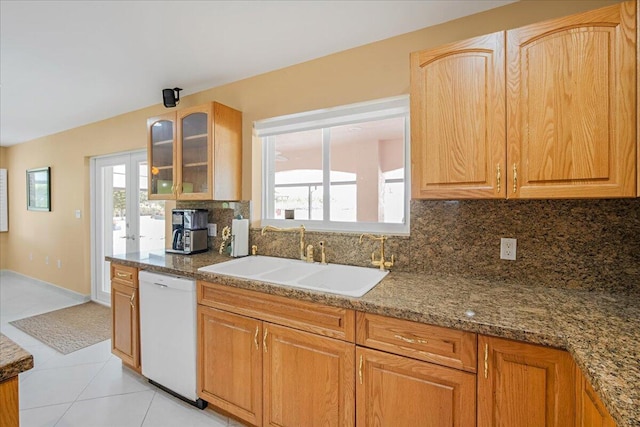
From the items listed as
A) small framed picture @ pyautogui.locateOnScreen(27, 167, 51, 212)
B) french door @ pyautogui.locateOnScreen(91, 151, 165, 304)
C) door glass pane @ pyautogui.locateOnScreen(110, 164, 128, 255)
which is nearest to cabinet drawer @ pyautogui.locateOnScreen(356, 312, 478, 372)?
french door @ pyautogui.locateOnScreen(91, 151, 165, 304)

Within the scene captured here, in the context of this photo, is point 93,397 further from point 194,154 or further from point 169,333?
point 194,154

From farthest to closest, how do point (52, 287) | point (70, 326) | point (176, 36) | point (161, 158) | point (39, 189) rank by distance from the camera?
point (39, 189) → point (52, 287) → point (70, 326) → point (161, 158) → point (176, 36)

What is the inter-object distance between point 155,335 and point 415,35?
255 centimetres

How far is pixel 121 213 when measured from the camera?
12.5 feet

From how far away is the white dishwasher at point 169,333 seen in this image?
1.92 m

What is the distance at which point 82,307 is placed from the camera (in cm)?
390

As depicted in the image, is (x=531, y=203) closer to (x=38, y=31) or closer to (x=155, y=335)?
(x=155, y=335)

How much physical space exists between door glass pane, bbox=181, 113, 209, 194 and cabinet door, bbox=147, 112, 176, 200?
0.14 meters

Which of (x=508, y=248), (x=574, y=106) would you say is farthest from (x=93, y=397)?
(x=574, y=106)

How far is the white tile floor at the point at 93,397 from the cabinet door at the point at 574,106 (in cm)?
213

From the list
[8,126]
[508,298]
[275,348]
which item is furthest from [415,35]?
[8,126]

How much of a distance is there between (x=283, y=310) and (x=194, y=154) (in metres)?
1.58

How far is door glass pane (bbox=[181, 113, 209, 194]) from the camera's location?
2416 mm

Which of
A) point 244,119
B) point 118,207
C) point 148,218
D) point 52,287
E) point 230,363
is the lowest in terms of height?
point 52,287
